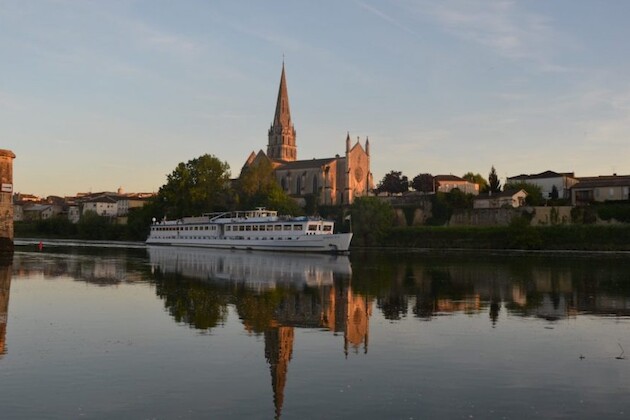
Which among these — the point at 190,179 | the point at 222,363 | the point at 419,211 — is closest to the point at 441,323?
the point at 222,363

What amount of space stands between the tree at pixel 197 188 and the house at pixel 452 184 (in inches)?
1613

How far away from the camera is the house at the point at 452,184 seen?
4806 inches

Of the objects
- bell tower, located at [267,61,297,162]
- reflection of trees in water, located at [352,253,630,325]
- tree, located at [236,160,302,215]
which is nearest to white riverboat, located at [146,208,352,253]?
tree, located at [236,160,302,215]

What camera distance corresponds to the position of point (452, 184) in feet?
405

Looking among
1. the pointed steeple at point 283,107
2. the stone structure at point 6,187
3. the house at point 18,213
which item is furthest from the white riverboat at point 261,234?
the house at point 18,213

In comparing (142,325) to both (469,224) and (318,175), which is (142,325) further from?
(318,175)

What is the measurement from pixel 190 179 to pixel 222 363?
302 feet

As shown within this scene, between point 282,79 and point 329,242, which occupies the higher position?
point 282,79

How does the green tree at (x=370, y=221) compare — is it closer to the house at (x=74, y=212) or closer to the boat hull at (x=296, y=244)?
the boat hull at (x=296, y=244)

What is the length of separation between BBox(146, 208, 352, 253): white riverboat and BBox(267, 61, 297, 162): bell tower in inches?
2581

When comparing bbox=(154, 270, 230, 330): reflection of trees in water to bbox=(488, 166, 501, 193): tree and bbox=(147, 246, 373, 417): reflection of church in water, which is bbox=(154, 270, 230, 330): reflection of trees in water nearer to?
bbox=(147, 246, 373, 417): reflection of church in water

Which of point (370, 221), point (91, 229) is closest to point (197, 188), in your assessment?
point (91, 229)

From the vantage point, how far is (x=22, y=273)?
33375 millimetres

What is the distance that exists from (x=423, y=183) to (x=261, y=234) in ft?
186
